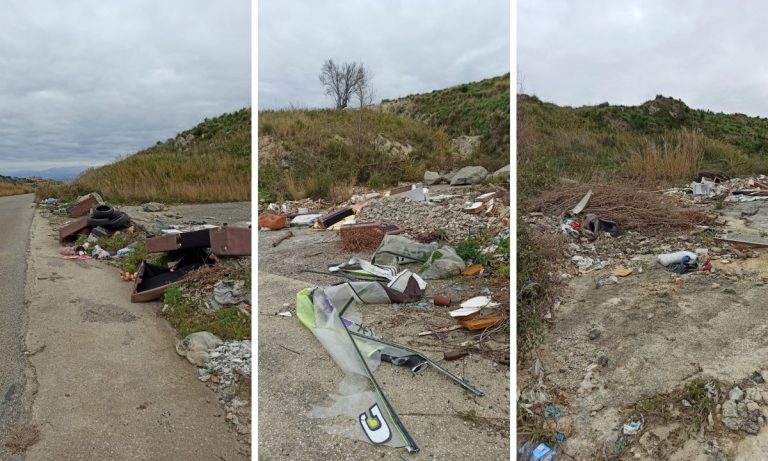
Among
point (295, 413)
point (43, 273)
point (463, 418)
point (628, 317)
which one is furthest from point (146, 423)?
point (43, 273)

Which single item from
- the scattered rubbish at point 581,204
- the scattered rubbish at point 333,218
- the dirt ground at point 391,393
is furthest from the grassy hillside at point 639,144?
the scattered rubbish at point 333,218

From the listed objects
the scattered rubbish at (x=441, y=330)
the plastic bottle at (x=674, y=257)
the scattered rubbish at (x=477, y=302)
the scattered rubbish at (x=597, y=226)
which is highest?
the scattered rubbish at (x=597, y=226)

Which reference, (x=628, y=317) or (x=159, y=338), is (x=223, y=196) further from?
(x=628, y=317)

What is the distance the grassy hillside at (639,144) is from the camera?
441cm

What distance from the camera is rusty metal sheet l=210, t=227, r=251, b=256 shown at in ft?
11.5

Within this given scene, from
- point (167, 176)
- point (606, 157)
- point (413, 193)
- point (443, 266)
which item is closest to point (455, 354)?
point (443, 266)

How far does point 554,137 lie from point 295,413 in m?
3.81

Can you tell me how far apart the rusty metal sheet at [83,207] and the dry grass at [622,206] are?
25.5 feet

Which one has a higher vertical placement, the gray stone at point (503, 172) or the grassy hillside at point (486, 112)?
the grassy hillside at point (486, 112)

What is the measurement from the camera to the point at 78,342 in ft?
9.89

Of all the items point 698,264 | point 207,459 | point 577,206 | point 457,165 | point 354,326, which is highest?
point 457,165

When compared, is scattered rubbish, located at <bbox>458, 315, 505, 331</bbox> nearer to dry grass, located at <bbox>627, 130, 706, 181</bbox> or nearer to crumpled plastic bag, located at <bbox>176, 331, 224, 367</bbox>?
crumpled plastic bag, located at <bbox>176, 331, 224, 367</bbox>

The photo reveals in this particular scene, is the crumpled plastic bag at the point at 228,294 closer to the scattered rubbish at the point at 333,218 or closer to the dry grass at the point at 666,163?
the scattered rubbish at the point at 333,218

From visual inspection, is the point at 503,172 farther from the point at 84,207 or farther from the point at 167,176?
the point at 84,207
